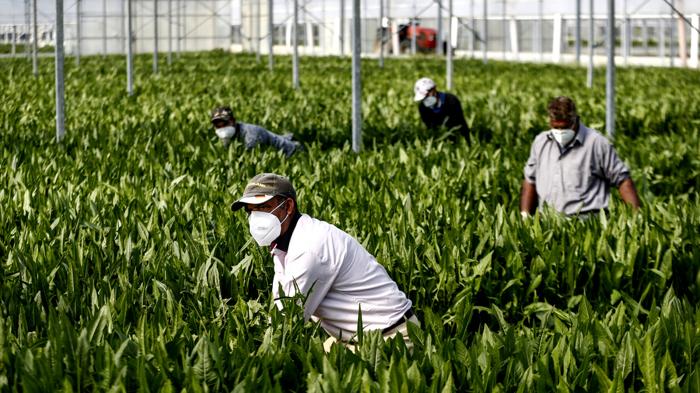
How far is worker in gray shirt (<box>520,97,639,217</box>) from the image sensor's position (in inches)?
289

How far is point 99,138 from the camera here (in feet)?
40.3

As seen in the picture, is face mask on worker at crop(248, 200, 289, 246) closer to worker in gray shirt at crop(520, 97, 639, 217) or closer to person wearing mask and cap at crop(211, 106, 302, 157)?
worker in gray shirt at crop(520, 97, 639, 217)

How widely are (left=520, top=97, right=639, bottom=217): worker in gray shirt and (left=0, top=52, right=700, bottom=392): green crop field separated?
274 millimetres

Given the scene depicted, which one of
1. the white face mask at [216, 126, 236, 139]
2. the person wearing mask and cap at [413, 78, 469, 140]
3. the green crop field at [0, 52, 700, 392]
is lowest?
the green crop field at [0, 52, 700, 392]

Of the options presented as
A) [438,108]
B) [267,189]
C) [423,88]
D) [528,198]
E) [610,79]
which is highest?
[610,79]

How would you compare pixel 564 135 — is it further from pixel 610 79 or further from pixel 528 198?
pixel 610 79

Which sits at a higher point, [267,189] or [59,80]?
[59,80]

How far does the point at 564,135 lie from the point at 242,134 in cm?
397

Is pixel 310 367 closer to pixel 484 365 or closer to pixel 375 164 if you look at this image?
pixel 484 365

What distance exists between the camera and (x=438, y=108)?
12.1 m

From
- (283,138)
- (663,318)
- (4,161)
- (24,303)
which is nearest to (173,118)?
(283,138)

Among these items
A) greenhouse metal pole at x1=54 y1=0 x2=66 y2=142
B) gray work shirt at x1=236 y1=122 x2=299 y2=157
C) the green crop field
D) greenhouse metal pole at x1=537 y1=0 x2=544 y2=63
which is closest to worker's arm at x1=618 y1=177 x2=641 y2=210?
the green crop field

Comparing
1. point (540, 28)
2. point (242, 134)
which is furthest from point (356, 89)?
point (540, 28)

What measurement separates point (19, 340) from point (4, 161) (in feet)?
18.8
